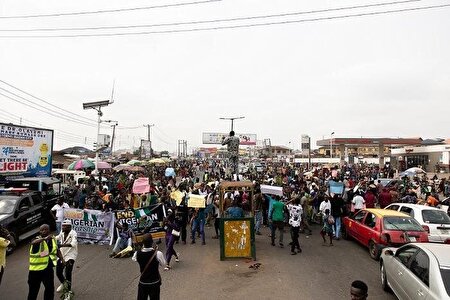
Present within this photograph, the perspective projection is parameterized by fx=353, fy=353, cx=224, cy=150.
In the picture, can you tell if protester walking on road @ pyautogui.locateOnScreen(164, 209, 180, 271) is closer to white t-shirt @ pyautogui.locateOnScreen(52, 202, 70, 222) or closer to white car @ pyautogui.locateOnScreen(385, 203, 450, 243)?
white t-shirt @ pyautogui.locateOnScreen(52, 202, 70, 222)

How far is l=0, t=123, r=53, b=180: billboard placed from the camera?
58.4ft

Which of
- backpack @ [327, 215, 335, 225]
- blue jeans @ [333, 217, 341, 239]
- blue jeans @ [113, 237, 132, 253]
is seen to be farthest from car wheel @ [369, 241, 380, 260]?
blue jeans @ [113, 237, 132, 253]

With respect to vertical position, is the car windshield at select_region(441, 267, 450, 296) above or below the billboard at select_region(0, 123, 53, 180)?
below

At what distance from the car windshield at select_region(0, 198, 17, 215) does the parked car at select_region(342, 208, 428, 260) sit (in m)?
10.8

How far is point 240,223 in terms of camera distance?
31.8ft

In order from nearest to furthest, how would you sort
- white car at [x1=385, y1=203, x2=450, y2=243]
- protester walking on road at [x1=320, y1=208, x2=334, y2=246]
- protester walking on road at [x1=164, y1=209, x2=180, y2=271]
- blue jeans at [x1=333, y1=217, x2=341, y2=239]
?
1. protester walking on road at [x1=164, y1=209, x2=180, y2=271]
2. white car at [x1=385, y1=203, x2=450, y2=243]
3. protester walking on road at [x1=320, y1=208, x2=334, y2=246]
4. blue jeans at [x1=333, y1=217, x2=341, y2=239]

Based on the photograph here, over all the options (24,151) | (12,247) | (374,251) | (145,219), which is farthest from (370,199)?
(24,151)

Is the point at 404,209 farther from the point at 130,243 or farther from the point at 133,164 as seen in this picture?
the point at 133,164

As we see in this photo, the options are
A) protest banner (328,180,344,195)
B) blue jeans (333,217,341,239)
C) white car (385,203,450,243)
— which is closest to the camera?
white car (385,203,450,243)

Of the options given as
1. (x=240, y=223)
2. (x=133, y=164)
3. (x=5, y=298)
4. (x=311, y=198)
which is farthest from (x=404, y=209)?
(x=133, y=164)

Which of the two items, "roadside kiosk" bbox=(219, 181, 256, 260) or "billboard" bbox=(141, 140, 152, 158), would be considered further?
"billboard" bbox=(141, 140, 152, 158)

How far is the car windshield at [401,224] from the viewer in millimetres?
9594

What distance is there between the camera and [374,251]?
987 centimetres

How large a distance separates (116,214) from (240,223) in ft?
12.9
